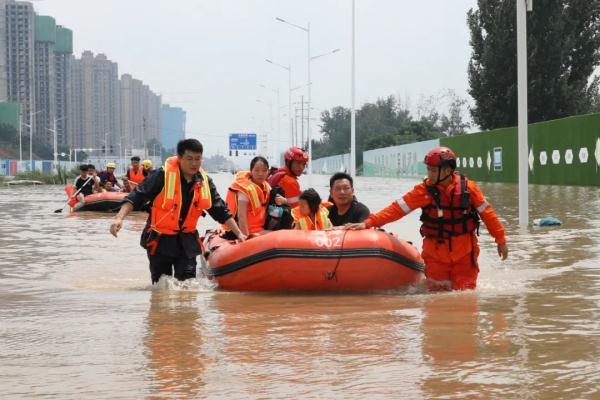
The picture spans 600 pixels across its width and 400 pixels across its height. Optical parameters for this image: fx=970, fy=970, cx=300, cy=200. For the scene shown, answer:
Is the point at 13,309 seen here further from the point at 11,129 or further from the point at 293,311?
the point at 11,129

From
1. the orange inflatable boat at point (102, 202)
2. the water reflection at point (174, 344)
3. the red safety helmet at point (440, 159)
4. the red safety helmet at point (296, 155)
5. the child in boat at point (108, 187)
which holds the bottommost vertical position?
the water reflection at point (174, 344)

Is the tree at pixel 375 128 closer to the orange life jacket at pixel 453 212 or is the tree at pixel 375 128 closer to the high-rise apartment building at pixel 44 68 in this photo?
the high-rise apartment building at pixel 44 68

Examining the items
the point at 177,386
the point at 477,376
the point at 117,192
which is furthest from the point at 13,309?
the point at 117,192

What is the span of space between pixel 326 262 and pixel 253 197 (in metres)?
1.49

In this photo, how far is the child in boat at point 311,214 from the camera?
8875mm

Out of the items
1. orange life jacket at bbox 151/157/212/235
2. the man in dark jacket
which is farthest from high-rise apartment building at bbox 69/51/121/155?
orange life jacket at bbox 151/157/212/235

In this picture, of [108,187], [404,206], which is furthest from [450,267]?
[108,187]

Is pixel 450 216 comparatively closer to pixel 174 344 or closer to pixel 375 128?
pixel 174 344

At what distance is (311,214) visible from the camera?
29.3ft

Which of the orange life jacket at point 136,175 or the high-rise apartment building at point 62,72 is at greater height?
the high-rise apartment building at point 62,72

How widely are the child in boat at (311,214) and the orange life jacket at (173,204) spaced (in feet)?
3.57

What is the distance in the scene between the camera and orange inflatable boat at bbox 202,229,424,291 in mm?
8289

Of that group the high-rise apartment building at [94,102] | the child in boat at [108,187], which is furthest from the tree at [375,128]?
the child in boat at [108,187]

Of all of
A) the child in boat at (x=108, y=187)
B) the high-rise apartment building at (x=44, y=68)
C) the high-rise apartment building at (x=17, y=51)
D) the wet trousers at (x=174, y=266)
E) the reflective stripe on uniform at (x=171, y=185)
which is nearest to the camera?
the reflective stripe on uniform at (x=171, y=185)
